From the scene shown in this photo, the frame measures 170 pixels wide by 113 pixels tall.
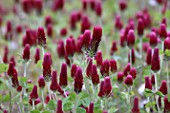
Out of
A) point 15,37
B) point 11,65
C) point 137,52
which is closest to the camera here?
point 11,65

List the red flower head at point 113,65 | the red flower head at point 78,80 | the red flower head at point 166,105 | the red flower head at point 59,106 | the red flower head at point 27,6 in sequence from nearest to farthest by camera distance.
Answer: the red flower head at point 59,106, the red flower head at point 78,80, the red flower head at point 166,105, the red flower head at point 113,65, the red flower head at point 27,6

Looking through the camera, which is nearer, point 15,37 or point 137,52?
point 137,52

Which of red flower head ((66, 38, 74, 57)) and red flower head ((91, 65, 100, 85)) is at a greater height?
red flower head ((66, 38, 74, 57))

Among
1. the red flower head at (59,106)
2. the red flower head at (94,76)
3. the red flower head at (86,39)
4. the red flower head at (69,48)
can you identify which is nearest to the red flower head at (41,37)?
the red flower head at (69,48)

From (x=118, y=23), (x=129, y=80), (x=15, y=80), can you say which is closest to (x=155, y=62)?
(x=129, y=80)

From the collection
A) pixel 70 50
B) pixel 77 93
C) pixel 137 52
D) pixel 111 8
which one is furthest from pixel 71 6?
pixel 77 93

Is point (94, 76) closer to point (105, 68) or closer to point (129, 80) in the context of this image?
point (105, 68)

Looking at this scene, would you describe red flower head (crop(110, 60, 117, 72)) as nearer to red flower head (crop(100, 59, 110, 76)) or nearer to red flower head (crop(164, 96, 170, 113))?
red flower head (crop(100, 59, 110, 76))

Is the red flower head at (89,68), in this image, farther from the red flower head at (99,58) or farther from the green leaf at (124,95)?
the green leaf at (124,95)

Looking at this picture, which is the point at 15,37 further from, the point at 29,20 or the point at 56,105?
the point at 56,105

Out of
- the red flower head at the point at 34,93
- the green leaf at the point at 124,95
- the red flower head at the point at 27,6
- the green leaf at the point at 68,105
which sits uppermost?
the red flower head at the point at 27,6

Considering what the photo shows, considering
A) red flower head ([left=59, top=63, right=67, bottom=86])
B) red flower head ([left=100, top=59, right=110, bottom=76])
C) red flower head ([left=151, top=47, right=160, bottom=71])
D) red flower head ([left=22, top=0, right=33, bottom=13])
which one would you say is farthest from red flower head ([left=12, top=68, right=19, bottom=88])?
red flower head ([left=22, top=0, right=33, bottom=13])
